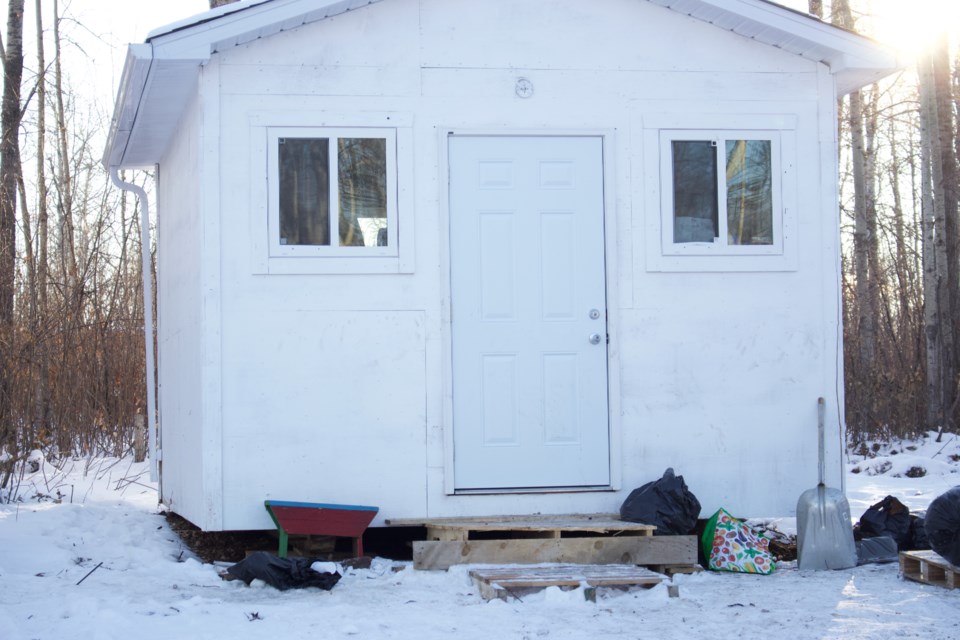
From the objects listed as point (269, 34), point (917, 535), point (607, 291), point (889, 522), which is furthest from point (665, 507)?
point (269, 34)

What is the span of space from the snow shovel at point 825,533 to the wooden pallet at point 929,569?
43cm

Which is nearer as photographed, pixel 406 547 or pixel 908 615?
pixel 908 615

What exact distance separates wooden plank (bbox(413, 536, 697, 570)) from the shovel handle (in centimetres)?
140

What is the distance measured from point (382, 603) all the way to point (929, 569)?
3.27 m

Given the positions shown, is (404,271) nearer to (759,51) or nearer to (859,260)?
(759,51)

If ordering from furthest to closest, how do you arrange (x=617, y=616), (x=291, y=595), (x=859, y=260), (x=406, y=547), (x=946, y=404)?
(x=859, y=260) < (x=946, y=404) < (x=406, y=547) < (x=291, y=595) < (x=617, y=616)

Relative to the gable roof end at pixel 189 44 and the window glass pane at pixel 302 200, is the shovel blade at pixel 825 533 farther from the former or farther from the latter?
the gable roof end at pixel 189 44

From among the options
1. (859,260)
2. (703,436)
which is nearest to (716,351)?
(703,436)

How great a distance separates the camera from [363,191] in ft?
23.2

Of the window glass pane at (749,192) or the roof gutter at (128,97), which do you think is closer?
the roof gutter at (128,97)

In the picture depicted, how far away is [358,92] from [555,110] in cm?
135

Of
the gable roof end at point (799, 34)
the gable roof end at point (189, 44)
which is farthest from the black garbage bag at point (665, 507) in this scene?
the gable roof end at point (189, 44)

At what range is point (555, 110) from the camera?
7.23 meters

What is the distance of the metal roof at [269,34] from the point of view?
6.64m
